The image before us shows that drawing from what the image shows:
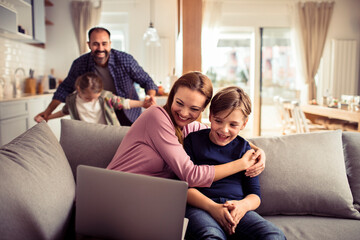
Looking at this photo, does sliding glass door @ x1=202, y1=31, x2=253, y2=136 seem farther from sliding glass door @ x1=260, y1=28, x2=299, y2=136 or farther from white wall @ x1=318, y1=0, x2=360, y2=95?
white wall @ x1=318, y1=0, x2=360, y2=95

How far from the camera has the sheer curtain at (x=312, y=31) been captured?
5.71m

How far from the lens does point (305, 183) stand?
145 cm

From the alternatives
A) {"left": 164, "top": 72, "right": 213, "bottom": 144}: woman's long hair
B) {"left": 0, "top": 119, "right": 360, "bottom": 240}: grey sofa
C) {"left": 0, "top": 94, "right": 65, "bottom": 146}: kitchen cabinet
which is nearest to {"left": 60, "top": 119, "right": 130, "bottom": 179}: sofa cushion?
{"left": 0, "top": 119, "right": 360, "bottom": 240}: grey sofa

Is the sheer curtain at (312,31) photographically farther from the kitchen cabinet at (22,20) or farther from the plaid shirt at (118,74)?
the kitchen cabinet at (22,20)

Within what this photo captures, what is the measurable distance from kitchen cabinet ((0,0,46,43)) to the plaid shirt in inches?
72.1

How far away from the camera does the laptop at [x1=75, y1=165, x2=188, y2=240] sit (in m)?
0.74

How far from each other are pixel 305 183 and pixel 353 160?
0.34 meters

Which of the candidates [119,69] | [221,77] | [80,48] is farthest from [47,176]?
[221,77]

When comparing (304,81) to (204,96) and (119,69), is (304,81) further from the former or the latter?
(204,96)

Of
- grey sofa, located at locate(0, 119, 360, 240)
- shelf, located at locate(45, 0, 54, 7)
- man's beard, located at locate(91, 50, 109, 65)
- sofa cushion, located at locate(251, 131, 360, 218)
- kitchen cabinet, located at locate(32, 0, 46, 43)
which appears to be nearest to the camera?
grey sofa, located at locate(0, 119, 360, 240)

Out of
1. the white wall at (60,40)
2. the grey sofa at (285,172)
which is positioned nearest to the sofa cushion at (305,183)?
the grey sofa at (285,172)

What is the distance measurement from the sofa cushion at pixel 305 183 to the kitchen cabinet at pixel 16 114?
309 centimetres

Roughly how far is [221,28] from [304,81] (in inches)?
76.6

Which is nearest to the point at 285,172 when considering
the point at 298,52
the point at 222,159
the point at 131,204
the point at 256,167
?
the point at 256,167
